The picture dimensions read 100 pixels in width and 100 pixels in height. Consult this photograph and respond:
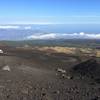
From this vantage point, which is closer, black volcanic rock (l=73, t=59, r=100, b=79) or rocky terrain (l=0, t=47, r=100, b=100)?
rocky terrain (l=0, t=47, r=100, b=100)

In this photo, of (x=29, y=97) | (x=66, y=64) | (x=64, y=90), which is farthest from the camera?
(x=66, y=64)

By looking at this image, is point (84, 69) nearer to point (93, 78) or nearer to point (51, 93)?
point (93, 78)

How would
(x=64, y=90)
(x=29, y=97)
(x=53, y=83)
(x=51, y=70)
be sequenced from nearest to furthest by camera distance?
(x=29, y=97)
(x=64, y=90)
(x=53, y=83)
(x=51, y=70)

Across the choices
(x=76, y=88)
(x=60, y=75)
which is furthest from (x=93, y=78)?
(x=76, y=88)

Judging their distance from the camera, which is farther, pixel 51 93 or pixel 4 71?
pixel 4 71

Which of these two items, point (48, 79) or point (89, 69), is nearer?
point (48, 79)

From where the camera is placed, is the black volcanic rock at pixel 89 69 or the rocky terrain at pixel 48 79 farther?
the black volcanic rock at pixel 89 69
